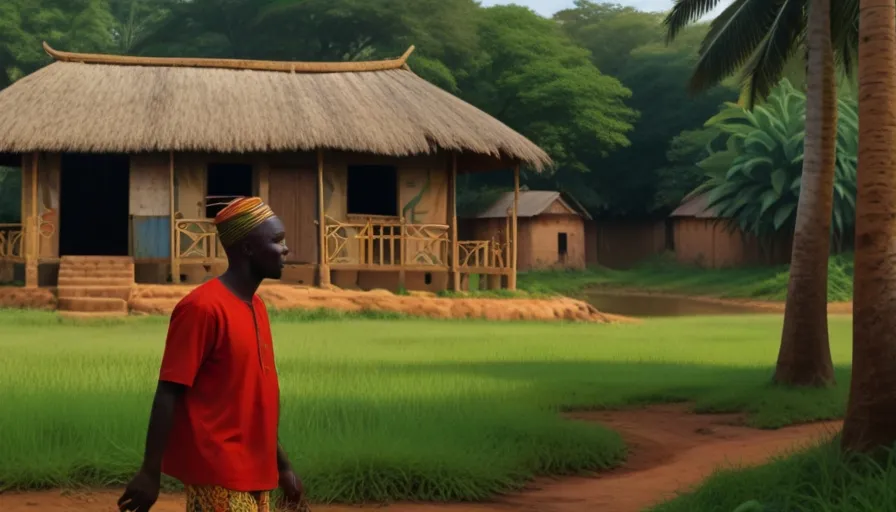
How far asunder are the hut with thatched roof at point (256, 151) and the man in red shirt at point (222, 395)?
17.6 m

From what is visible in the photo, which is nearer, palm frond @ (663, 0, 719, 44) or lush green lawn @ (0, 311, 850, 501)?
lush green lawn @ (0, 311, 850, 501)

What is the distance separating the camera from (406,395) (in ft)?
32.8

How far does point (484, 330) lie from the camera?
19.0m

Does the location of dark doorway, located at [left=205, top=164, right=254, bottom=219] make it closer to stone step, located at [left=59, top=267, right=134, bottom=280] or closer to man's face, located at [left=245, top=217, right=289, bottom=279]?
stone step, located at [left=59, top=267, right=134, bottom=280]

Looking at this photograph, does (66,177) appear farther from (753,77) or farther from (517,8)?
(517,8)

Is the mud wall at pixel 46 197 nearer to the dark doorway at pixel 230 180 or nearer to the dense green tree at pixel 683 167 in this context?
the dark doorway at pixel 230 180

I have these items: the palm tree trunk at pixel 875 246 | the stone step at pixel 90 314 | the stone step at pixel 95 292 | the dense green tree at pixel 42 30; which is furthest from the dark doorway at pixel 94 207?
the palm tree trunk at pixel 875 246

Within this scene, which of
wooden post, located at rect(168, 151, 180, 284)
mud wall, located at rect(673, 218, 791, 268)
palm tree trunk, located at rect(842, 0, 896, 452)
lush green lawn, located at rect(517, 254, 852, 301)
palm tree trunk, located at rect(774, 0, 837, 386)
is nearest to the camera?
palm tree trunk, located at rect(842, 0, 896, 452)

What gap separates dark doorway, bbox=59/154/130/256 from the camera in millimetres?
26797

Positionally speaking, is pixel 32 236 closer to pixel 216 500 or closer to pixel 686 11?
pixel 686 11

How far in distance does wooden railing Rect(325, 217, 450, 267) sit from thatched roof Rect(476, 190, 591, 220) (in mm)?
16497

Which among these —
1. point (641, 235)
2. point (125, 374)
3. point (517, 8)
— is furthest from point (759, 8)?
point (641, 235)

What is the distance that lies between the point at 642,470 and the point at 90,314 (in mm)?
13148

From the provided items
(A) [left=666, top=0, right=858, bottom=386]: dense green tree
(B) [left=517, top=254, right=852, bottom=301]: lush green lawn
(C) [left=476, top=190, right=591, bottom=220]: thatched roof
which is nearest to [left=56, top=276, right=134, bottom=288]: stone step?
(B) [left=517, top=254, right=852, bottom=301]: lush green lawn
